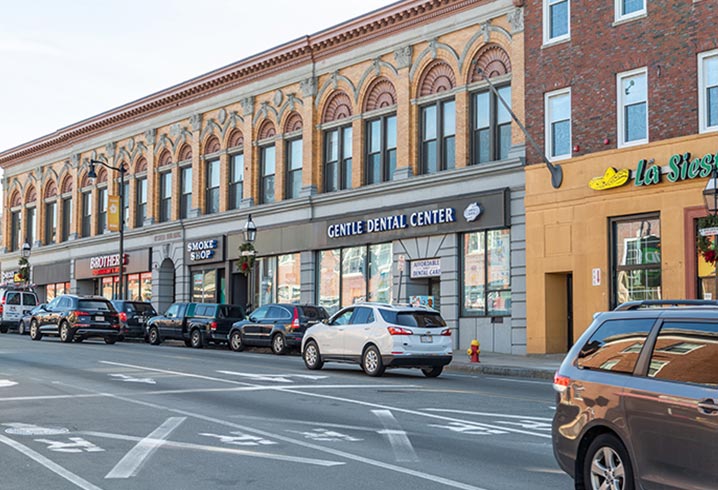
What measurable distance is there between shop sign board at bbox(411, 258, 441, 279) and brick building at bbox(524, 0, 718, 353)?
4.51m

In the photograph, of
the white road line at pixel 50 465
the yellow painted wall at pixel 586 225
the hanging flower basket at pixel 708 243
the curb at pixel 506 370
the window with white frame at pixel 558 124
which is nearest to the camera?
the white road line at pixel 50 465

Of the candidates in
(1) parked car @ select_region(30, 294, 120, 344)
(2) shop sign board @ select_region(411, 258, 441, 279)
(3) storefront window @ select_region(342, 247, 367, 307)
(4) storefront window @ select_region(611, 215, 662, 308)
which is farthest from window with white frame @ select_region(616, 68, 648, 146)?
(1) parked car @ select_region(30, 294, 120, 344)

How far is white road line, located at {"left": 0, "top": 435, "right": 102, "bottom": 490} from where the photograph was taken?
28.5 feet

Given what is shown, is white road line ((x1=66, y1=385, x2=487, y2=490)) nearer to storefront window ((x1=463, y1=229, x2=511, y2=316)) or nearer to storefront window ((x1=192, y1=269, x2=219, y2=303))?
storefront window ((x1=463, y1=229, x2=511, y2=316))

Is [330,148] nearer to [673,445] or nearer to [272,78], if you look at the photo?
[272,78]

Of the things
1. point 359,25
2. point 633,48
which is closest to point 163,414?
point 633,48

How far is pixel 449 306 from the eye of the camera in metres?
Result: 32.7

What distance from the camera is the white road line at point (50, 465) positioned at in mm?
8672

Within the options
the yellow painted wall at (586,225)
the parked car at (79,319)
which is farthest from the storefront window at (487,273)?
the parked car at (79,319)

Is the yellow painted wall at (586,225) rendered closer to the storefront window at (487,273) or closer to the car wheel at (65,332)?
the storefront window at (487,273)

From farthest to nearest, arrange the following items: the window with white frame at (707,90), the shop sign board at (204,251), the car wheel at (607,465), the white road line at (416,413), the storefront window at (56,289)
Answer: the storefront window at (56,289) < the shop sign board at (204,251) < the window with white frame at (707,90) < the white road line at (416,413) < the car wheel at (607,465)

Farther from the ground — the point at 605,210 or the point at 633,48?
the point at 633,48

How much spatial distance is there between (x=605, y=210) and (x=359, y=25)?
13662 mm

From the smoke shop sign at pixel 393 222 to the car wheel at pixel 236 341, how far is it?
656cm
